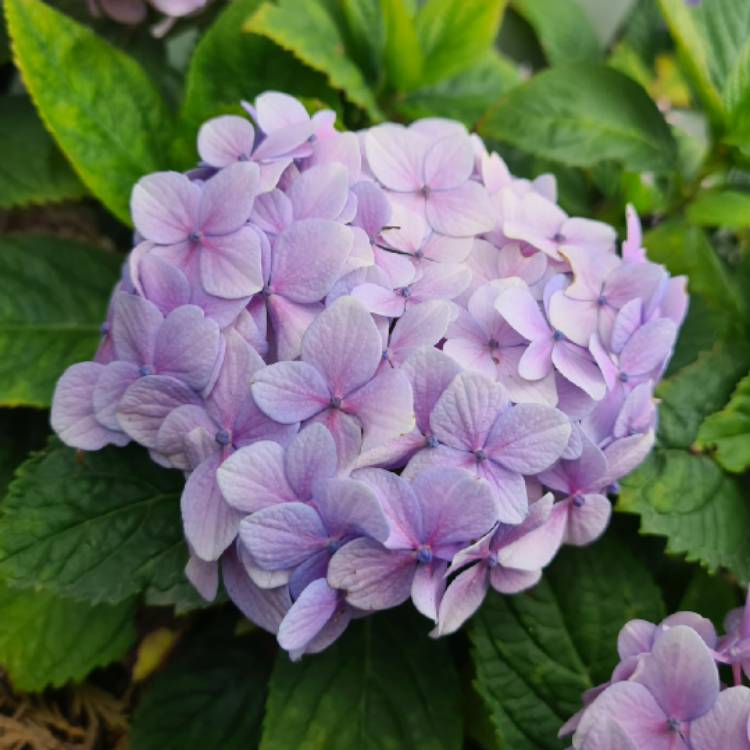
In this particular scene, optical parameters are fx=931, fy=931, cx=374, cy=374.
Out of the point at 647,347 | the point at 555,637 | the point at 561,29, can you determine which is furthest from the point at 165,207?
the point at 561,29

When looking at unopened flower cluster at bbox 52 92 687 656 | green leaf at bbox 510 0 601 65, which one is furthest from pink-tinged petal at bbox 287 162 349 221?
green leaf at bbox 510 0 601 65

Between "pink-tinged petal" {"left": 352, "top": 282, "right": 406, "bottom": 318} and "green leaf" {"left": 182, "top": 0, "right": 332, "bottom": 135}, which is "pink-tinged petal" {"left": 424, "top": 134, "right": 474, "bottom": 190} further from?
"green leaf" {"left": 182, "top": 0, "right": 332, "bottom": 135}

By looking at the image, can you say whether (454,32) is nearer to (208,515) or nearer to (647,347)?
(647,347)

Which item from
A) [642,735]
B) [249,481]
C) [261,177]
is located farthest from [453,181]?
[642,735]

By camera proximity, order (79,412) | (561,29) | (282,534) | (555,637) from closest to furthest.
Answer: (282,534)
(79,412)
(555,637)
(561,29)

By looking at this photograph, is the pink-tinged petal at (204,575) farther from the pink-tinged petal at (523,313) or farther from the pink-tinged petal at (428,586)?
the pink-tinged petal at (523,313)

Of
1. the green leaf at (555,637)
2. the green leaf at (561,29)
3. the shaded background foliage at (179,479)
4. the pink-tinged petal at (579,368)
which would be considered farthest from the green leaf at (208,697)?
the green leaf at (561,29)
